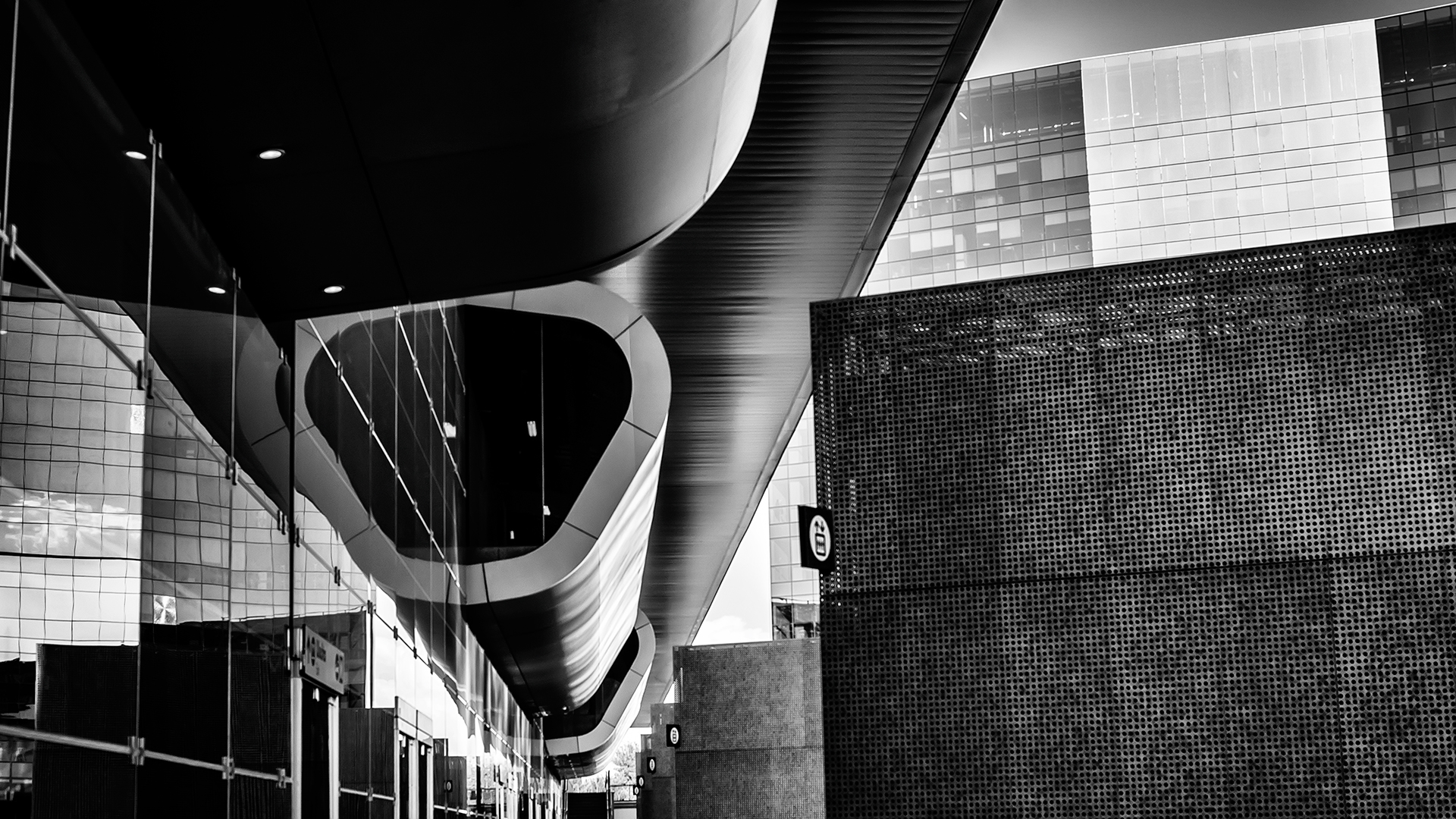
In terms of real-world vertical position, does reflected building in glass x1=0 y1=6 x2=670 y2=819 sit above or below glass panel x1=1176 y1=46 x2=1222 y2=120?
below

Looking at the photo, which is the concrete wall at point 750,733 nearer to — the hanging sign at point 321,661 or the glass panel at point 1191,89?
the glass panel at point 1191,89

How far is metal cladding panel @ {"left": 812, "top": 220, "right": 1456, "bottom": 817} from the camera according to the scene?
928 centimetres

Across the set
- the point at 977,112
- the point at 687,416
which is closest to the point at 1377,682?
the point at 977,112

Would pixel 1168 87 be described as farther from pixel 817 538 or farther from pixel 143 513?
pixel 143 513

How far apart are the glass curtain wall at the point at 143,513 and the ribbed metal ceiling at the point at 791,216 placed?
4559 mm

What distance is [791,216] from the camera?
14344 millimetres

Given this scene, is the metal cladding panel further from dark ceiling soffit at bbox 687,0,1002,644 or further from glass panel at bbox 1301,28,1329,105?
dark ceiling soffit at bbox 687,0,1002,644

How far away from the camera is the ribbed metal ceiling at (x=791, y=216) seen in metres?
10.7

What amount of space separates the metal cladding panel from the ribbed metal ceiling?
1.92 m

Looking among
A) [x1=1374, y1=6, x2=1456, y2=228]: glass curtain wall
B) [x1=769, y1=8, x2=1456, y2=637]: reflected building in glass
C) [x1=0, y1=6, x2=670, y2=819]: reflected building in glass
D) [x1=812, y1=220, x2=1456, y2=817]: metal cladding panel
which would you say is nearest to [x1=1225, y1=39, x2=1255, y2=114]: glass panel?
[x1=769, y1=8, x2=1456, y2=637]: reflected building in glass

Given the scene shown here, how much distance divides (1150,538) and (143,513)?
725cm

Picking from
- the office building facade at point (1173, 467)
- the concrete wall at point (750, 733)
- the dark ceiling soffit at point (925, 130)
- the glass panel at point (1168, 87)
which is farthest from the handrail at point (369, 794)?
the concrete wall at point (750, 733)

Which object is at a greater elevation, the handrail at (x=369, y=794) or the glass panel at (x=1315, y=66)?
the glass panel at (x=1315, y=66)

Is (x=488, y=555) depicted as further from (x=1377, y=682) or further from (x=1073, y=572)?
(x=1377, y=682)
